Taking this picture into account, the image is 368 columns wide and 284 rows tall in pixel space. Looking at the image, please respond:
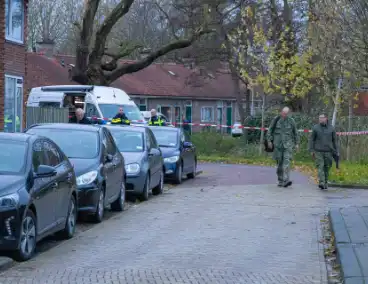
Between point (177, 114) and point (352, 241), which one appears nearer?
point (352, 241)

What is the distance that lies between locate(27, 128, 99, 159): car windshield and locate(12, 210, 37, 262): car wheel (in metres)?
4.14

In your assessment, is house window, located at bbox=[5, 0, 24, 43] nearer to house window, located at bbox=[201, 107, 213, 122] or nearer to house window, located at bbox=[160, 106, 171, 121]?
house window, located at bbox=[160, 106, 171, 121]

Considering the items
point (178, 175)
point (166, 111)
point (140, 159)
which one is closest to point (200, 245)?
point (140, 159)

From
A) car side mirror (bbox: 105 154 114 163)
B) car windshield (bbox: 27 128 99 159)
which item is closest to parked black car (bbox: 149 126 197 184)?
car windshield (bbox: 27 128 99 159)

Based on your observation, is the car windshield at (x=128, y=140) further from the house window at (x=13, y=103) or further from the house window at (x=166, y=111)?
the house window at (x=166, y=111)

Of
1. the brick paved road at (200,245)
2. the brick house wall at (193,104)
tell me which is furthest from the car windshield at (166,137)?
the brick house wall at (193,104)

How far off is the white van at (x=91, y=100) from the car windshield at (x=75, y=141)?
13.9 m

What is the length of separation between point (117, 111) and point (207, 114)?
33.8 m

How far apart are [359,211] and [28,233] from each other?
6398mm

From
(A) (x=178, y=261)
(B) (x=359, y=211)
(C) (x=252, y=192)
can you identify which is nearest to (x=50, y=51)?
(C) (x=252, y=192)

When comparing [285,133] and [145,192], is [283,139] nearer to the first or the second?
[285,133]

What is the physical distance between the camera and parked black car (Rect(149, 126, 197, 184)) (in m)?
22.1

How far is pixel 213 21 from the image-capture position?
39.5 meters

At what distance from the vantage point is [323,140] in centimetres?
2028
